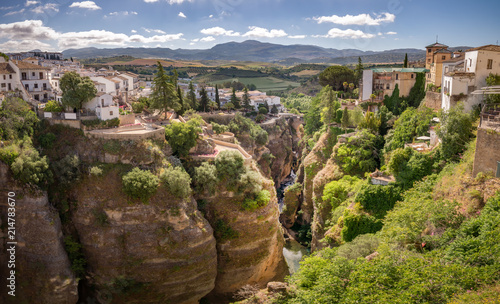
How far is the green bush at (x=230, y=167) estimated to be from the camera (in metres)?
33.2

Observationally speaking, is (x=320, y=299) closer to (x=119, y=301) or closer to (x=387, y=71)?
(x=119, y=301)

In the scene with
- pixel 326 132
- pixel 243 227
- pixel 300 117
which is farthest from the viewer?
pixel 300 117

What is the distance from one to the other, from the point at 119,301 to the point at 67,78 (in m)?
19.5

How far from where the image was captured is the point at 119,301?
29.8 meters

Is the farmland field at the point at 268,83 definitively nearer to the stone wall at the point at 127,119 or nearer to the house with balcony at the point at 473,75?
the stone wall at the point at 127,119

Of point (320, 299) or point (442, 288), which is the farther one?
point (320, 299)

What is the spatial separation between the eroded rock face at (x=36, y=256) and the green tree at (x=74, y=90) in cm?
803

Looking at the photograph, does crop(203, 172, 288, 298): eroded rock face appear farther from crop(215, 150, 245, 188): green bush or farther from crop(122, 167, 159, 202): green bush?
crop(122, 167, 159, 202): green bush

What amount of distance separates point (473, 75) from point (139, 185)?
91.1ft

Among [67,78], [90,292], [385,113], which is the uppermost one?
[67,78]

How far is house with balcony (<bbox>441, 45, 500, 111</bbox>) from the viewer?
30.5 metres

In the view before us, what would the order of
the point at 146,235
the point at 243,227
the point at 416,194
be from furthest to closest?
the point at 243,227 < the point at 146,235 < the point at 416,194

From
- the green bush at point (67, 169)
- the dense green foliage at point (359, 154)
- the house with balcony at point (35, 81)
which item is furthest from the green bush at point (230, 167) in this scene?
the house with balcony at point (35, 81)

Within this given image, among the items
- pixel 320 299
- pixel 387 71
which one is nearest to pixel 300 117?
pixel 387 71
